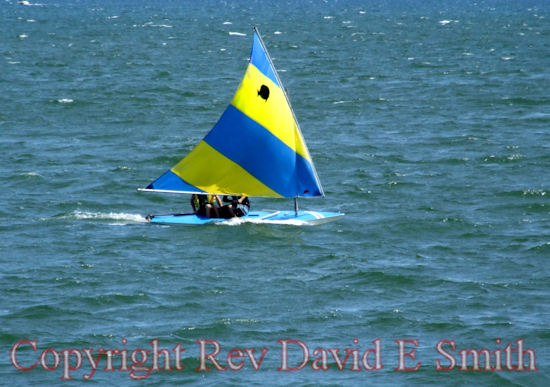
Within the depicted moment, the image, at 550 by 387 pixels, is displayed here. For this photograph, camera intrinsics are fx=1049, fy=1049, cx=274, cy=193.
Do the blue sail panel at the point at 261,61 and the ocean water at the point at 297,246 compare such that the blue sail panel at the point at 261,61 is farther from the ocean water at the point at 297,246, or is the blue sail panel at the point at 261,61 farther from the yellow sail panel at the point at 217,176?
the ocean water at the point at 297,246

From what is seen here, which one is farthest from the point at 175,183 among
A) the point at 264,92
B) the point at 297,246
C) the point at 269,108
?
the point at 297,246

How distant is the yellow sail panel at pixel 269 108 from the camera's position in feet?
124

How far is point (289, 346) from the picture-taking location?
26.5 metres

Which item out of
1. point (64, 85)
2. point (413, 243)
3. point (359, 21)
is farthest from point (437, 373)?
point (359, 21)

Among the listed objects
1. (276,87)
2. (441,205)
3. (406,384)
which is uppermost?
(276,87)

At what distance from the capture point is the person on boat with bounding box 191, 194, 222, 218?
37906 millimetres

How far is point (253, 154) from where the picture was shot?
38.0m

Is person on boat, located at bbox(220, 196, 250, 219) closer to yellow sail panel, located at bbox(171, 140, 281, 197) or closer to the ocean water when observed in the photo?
yellow sail panel, located at bbox(171, 140, 281, 197)

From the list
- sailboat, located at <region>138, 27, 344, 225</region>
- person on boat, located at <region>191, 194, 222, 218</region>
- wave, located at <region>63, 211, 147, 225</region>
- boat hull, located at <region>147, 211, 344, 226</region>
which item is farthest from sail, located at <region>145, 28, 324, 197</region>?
wave, located at <region>63, 211, 147, 225</region>

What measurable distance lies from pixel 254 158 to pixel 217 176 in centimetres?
150

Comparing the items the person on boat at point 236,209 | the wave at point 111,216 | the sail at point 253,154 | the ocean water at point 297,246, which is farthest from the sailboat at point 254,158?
the ocean water at point 297,246

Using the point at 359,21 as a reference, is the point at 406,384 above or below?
below

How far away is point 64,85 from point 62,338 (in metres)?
54.9

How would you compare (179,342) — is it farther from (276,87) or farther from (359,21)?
(359,21)
